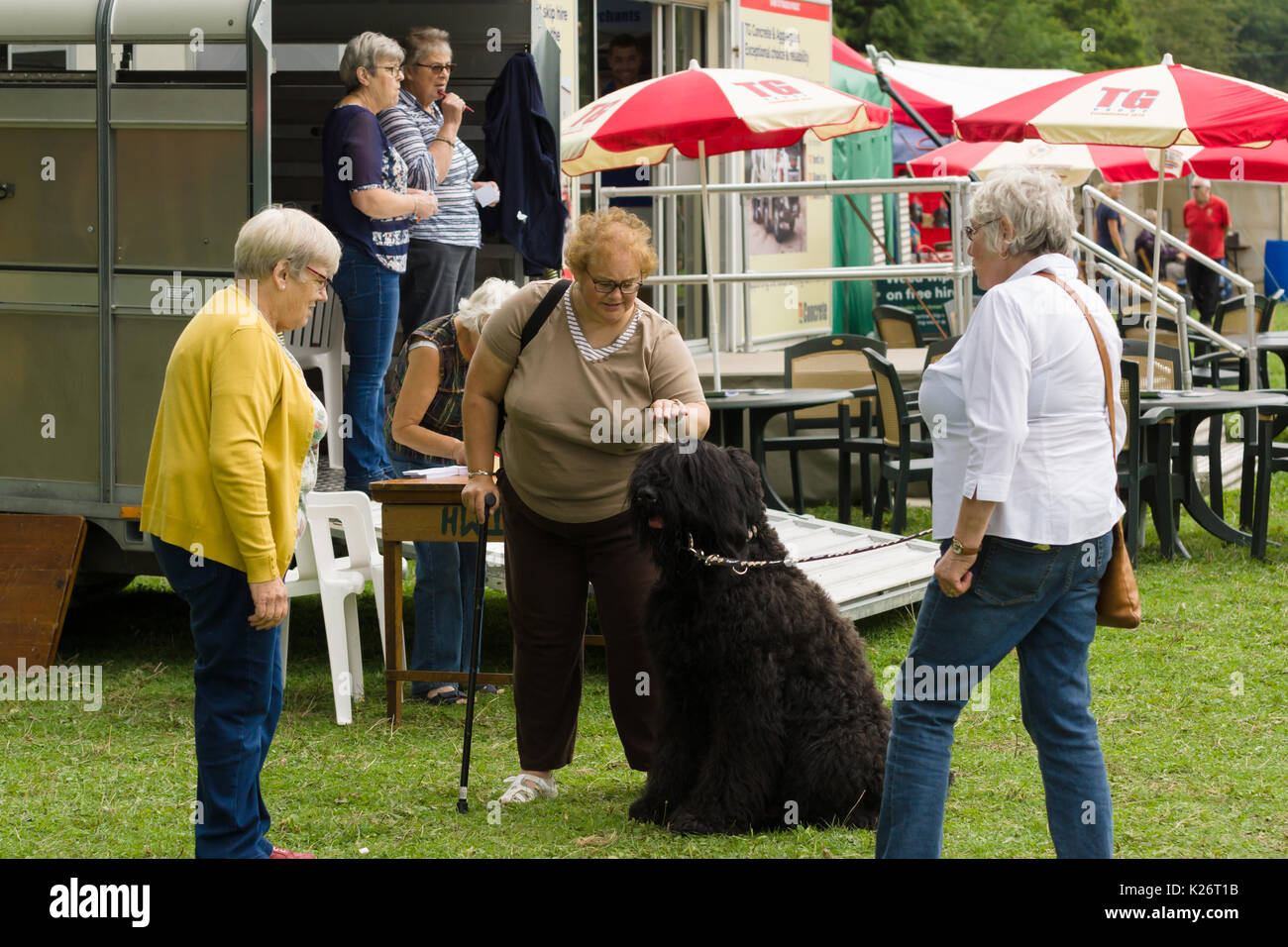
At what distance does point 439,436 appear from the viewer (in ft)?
20.0

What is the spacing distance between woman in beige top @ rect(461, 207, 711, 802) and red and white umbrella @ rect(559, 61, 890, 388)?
461 cm

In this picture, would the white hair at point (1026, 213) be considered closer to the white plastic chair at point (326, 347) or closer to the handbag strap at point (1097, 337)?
the handbag strap at point (1097, 337)

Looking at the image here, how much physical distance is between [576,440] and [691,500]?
0.46 m

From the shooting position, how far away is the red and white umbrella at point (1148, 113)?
31.7ft

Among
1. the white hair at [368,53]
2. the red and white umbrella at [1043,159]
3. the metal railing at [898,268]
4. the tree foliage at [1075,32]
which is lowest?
the metal railing at [898,268]

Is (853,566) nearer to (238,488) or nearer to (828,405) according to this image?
(828,405)

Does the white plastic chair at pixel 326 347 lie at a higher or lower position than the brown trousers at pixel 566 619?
higher

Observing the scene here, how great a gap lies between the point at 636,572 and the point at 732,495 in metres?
0.54

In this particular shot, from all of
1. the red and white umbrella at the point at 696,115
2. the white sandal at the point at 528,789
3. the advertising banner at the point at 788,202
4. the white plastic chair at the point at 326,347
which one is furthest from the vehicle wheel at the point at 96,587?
the advertising banner at the point at 788,202

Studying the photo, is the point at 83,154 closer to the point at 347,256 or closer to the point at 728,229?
the point at 347,256

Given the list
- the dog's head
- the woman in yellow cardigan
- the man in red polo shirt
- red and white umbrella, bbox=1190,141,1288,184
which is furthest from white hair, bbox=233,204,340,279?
the man in red polo shirt

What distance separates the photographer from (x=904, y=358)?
11.8 m

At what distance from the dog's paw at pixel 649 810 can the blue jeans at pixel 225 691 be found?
4.04ft

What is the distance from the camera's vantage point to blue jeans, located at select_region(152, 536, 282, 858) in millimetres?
3863
